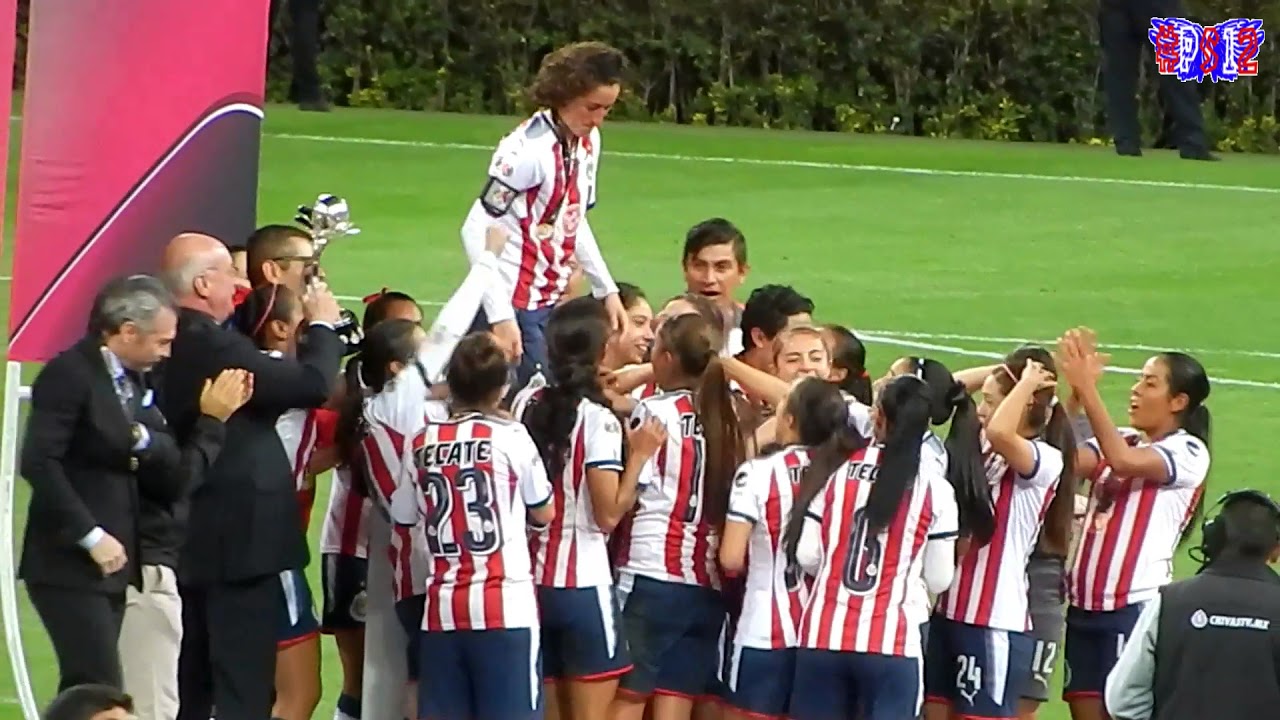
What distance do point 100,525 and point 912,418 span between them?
235 cm

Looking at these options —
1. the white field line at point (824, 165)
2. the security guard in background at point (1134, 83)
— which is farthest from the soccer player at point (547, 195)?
Answer: the security guard in background at point (1134, 83)

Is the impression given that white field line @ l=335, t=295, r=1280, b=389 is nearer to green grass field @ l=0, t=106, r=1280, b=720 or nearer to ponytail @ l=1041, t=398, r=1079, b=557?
green grass field @ l=0, t=106, r=1280, b=720

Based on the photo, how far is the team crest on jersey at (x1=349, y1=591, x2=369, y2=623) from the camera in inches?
331

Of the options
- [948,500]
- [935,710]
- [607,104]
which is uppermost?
[607,104]

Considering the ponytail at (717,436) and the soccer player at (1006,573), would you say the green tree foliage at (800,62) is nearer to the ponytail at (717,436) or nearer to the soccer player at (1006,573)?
the soccer player at (1006,573)

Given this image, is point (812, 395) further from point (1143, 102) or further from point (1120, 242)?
point (1143, 102)

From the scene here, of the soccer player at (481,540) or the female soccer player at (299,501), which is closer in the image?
the soccer player at (481,540)

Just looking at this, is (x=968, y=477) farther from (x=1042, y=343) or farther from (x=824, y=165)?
(x=824, y=165)

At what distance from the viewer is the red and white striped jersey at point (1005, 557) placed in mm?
7957

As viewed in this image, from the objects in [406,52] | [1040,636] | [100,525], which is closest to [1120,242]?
[406,52]

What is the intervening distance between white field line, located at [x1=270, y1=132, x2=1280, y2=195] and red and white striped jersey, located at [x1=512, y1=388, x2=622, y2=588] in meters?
12.9

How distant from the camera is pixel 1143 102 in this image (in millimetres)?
22344

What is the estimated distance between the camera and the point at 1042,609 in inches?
324

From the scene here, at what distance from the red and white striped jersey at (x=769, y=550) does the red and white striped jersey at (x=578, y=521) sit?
42 centimetres
